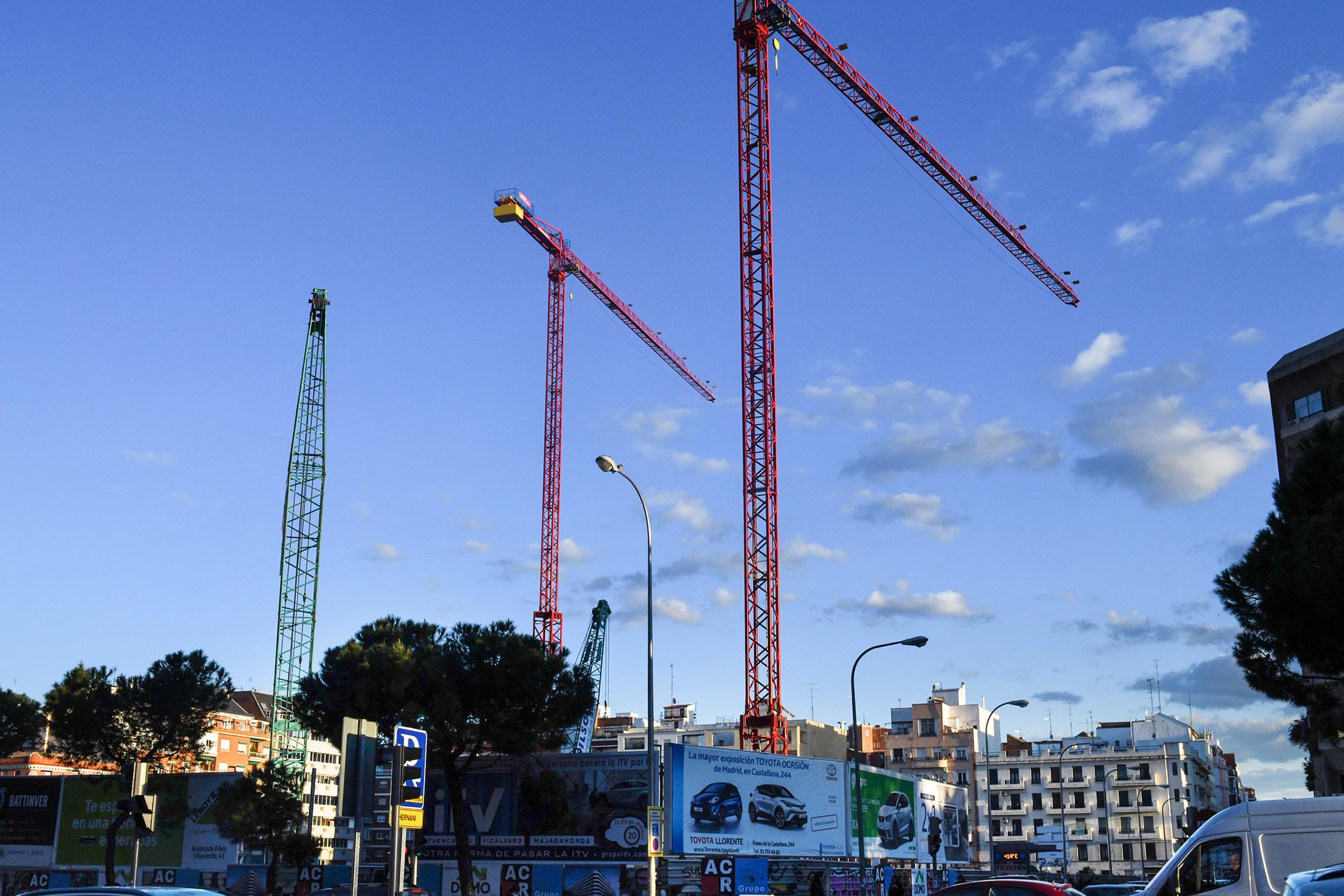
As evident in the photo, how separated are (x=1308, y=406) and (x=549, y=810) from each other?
110 feet

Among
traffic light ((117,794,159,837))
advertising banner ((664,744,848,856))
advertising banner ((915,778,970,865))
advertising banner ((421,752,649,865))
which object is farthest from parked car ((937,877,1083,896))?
advertising banner ((915,778,970,865))

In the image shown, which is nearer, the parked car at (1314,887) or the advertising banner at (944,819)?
the parked car at (1314,887)

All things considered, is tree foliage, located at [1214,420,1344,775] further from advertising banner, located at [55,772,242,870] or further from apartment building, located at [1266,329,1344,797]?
advertising banner, located at [55,772,242,870]

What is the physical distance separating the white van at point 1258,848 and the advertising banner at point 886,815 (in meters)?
38.8

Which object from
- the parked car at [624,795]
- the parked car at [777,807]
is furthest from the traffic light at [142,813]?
the parked car at [777,807]

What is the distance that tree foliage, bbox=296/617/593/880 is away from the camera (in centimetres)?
5125

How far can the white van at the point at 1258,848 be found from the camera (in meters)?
16.5

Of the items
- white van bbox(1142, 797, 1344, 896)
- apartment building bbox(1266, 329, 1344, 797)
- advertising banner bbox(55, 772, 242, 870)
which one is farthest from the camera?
advertising banner bbox(55, 772, 242, 870)

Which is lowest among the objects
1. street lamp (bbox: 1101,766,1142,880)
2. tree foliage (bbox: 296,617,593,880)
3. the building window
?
street lamp (bbox: 1101,766,1142,880)

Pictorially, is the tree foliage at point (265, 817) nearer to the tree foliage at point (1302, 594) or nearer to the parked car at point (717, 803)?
the parked car at point (717, 803)

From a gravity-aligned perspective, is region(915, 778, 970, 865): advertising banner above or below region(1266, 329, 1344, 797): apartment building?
below

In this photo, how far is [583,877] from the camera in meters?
47.7

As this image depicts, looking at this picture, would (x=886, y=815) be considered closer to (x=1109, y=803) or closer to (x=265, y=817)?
(x=265, y=817)

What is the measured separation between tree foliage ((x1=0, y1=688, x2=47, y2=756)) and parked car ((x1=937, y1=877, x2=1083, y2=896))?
6228cm
